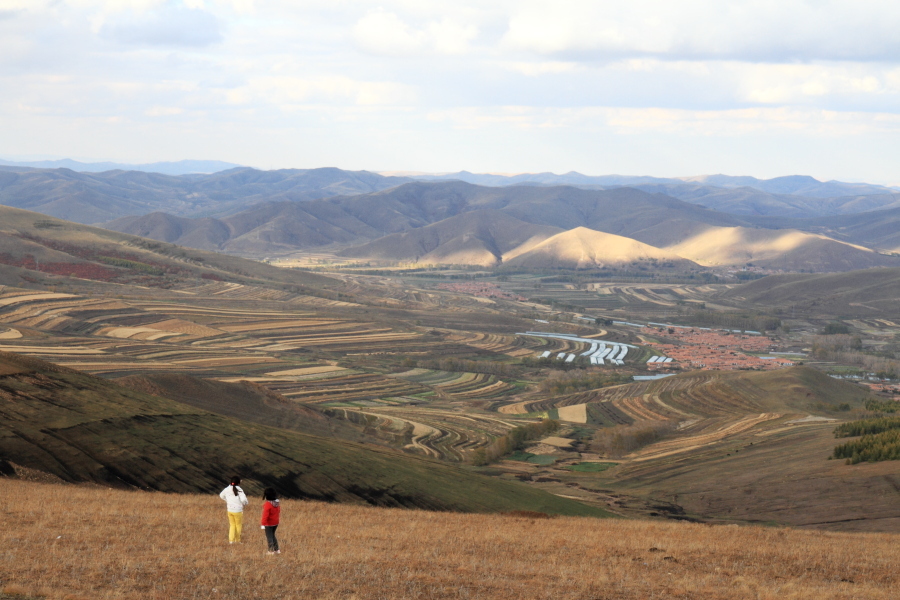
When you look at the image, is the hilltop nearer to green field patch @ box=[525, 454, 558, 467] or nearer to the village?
green field patch @ box=[525, 454, 558, 467]

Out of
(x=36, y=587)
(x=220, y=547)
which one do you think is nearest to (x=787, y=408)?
(x=220, y=547)

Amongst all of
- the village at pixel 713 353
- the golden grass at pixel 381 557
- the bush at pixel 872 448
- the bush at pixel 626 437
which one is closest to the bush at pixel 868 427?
the bush at pixel 872 448

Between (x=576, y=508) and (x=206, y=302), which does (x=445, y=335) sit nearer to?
(x=206, y=302)

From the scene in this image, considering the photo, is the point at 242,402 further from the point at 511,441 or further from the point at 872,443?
the point at 872,443

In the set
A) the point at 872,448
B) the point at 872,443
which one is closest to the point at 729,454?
the point at 872,443

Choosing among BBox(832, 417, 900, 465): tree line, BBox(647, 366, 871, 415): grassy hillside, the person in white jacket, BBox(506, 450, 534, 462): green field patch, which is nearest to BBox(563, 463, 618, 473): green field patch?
BBox(506, 450, 534, 462): green field patch

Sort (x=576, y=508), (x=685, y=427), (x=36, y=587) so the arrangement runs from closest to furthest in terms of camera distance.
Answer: (x=36, y=587)
(x=576, y=508)
(x=685, y=427)
